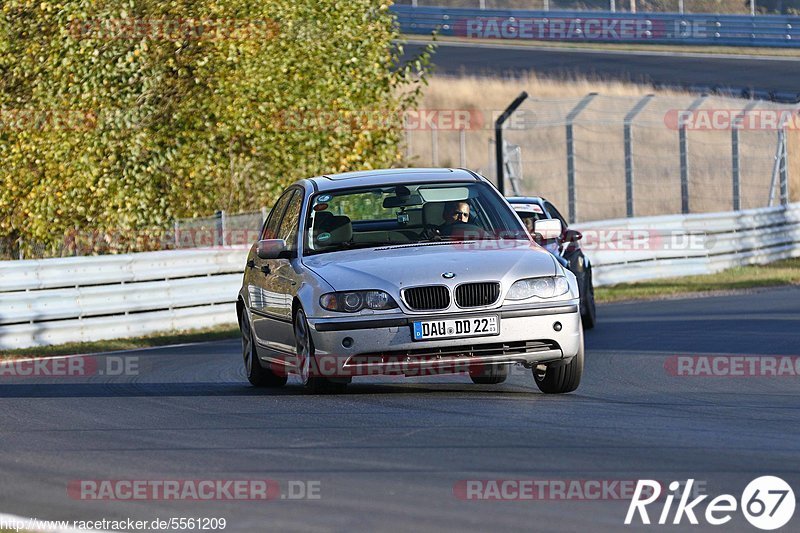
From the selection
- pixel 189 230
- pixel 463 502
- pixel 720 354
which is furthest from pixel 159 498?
pixel 189 230

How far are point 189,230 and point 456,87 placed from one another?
2595cm

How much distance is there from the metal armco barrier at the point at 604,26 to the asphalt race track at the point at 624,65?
68.7 inches

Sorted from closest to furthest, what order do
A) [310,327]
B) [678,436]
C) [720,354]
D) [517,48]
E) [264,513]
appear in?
[264,513]
[678,436]
[310,327]
[720,354]
[517,48]

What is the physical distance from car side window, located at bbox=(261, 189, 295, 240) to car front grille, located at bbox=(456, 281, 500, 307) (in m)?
2.58

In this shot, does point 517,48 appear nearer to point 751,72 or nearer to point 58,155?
point 751,72

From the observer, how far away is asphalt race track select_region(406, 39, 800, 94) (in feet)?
151

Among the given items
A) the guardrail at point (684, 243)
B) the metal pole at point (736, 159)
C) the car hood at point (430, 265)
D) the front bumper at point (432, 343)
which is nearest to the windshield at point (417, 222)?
the car hood at point (430, 265)

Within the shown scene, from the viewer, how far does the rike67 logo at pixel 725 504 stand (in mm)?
6090

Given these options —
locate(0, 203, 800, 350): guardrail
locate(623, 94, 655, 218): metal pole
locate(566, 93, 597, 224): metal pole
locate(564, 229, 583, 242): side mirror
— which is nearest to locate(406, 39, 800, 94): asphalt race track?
locate(623, 94, 655, 218): metal pole

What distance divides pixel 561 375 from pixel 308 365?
5.60 feet

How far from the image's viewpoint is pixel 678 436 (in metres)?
8.32

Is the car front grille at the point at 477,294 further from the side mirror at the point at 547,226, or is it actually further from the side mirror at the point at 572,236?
the side mirror at the point at 572,236

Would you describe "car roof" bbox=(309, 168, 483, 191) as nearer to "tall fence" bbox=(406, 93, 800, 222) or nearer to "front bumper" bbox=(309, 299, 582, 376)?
"front bumper" bbox=(309, 299, 582, 376)

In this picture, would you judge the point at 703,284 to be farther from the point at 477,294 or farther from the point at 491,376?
the point at 477,294
